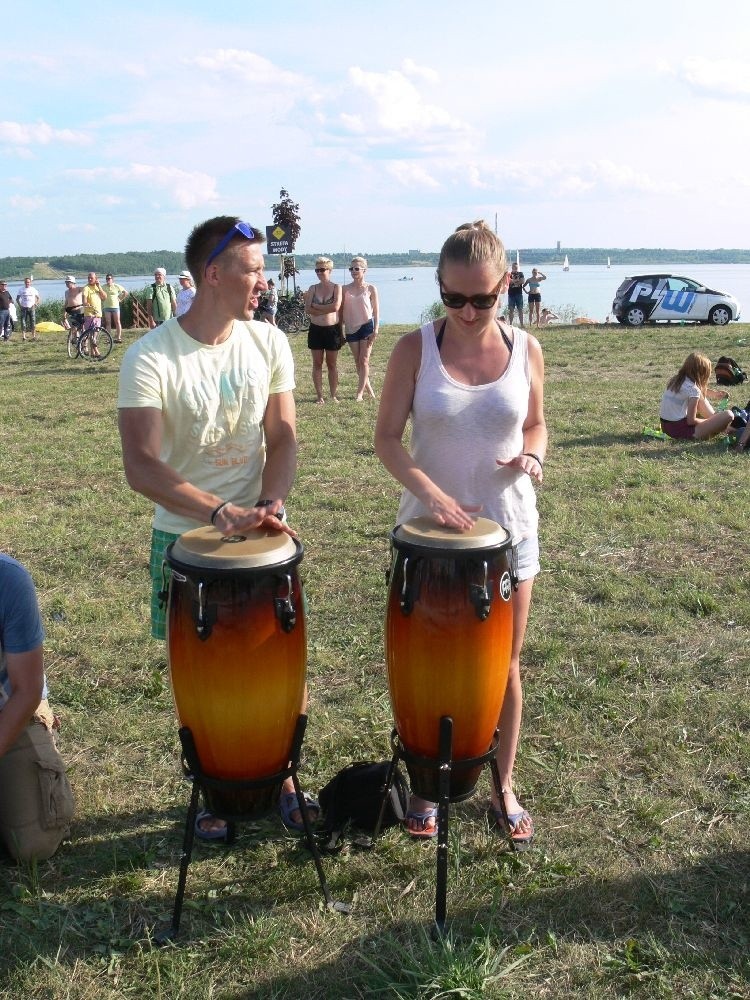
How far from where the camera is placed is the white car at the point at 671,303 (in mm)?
22109

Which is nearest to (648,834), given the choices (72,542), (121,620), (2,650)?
(2,650)

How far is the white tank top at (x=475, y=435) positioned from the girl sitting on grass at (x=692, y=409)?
20.3ft

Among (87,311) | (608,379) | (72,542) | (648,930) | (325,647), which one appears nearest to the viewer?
(648,930)

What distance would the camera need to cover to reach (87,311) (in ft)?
57.5

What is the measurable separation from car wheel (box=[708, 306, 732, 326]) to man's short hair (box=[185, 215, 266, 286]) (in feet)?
71.1

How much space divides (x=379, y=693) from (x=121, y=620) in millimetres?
1649

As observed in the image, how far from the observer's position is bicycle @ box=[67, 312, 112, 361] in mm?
17531

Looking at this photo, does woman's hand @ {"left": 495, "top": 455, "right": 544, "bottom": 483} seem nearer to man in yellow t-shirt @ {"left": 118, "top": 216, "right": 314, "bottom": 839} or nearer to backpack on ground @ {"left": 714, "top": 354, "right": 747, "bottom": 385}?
man in yellow t-shirt @ {"left": 118, "top": 216, "right": 314, "bottom": 839}

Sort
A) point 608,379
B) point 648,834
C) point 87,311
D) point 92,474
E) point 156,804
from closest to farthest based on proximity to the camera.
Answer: point 648,834
point 156,804
point 92,474
point 608,379
point 87,311

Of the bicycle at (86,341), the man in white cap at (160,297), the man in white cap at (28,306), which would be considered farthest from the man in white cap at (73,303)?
the man in white cap at (28,306)

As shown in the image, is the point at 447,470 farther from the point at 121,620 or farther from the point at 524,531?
the point at 121,620

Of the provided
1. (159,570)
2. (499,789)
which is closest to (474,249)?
(159,570)

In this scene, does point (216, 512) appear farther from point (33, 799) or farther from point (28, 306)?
point (28, 306)

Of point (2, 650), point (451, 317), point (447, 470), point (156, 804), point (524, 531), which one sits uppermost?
point (451, 317)
